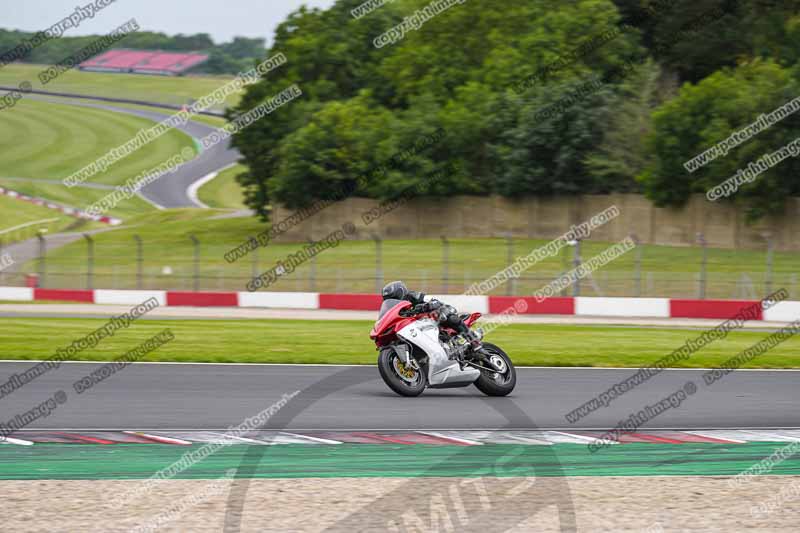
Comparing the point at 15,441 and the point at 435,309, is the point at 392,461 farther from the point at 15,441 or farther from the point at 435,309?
the point at 435,309

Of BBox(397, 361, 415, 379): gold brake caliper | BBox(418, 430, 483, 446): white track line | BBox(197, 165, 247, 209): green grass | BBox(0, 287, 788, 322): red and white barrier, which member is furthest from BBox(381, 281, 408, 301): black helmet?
BBox(197, 165, 247, 209): green grass

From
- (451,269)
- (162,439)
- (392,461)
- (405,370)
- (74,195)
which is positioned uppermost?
(74,195)

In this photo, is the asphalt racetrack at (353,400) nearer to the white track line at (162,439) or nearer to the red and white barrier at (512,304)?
the white track line at (162,439)

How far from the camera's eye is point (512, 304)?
2861cm

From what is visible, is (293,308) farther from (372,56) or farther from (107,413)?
(372,56)

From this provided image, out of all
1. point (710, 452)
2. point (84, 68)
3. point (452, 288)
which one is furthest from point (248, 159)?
point (84, 68)

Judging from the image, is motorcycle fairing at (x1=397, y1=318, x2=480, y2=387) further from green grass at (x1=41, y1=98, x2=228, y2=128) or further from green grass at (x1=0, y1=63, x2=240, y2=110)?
green grass at (x1=0, y1=63, x2=240, y2=110)

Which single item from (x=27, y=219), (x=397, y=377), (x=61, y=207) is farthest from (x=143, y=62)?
(x=397, y=377)

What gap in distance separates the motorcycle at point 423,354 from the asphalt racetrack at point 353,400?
0.23m

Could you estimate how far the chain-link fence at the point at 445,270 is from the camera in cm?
3095

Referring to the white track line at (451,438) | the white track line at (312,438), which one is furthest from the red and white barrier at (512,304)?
the white track line at (312,438)

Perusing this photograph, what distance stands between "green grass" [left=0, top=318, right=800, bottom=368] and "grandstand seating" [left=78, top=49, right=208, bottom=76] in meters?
127

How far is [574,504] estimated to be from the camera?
8.00m

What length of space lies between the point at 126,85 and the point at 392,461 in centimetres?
12313
